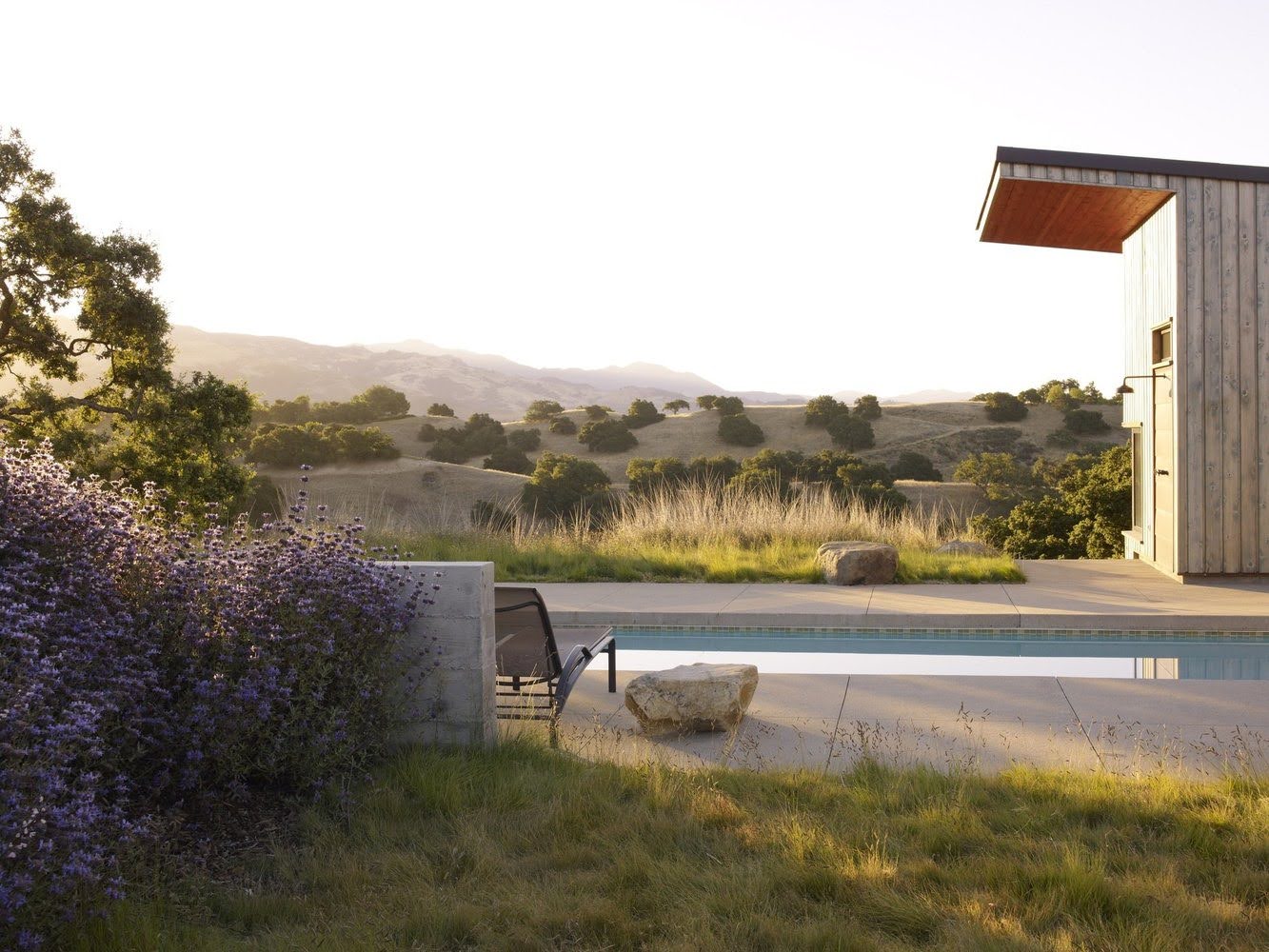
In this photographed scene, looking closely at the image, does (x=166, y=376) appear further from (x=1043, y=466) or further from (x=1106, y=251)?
(x=1043, y=466)

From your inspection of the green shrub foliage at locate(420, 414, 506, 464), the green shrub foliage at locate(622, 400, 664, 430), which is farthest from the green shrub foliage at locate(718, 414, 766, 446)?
the green shrub foliage at locate(420, 414, 506, 464)

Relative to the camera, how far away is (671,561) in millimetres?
11000

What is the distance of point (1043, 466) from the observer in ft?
98.1

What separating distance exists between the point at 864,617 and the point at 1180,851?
4710 mm

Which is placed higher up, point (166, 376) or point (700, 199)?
point (700, 199)

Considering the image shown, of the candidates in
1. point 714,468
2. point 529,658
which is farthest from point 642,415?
point 529,658

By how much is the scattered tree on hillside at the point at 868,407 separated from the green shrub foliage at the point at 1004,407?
417cm

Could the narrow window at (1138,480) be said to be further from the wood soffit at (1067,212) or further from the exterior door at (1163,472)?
the wood soffit at (1067,212)

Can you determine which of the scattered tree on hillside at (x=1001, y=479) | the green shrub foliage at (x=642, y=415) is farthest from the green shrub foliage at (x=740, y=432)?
the scattered tree on hillside at (x=1001, y=479)

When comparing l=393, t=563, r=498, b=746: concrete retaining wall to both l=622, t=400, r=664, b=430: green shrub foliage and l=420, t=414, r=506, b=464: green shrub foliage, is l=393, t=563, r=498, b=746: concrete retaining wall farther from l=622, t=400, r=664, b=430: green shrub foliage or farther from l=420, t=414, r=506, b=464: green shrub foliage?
l=622, t=400, r=664, b=430: green shrub foliage

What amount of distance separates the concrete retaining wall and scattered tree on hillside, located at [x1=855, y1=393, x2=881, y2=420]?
38.5m

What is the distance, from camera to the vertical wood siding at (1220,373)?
913cm

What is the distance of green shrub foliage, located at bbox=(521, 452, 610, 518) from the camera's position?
Answer: 24.9 metres

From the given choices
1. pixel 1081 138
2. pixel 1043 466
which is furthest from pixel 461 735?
pixel 1043 466
